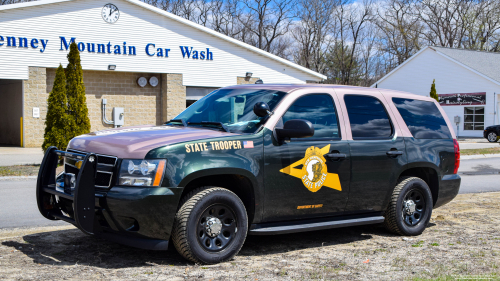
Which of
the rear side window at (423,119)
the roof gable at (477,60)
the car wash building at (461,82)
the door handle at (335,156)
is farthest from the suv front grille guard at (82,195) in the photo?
the roof gable at (477,60)

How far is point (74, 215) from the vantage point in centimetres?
467

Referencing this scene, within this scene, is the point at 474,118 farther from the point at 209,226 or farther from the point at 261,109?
the point at 209,226

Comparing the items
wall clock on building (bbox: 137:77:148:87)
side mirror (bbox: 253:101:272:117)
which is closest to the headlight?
side mirror (bbox: 253:101:272:117)

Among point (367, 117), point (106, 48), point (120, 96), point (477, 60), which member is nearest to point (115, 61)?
point (106, 48)

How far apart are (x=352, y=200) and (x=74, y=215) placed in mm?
3012

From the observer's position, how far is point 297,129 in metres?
5.16

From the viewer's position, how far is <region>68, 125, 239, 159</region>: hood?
15.4 feet

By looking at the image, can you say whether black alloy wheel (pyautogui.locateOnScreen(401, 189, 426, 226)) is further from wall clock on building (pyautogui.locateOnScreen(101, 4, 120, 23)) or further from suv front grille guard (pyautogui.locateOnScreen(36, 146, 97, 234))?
wall clock on building (pyautogui.locateOnScreen(101, 4, 120, 23))

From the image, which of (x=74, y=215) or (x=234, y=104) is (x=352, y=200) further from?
(x=74, y=215)

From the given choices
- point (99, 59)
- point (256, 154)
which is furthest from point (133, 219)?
point (99, 59)

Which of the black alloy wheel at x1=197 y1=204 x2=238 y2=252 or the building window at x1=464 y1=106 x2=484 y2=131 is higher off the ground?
the building window at x1=464 y1=106 x2=484 y2=131

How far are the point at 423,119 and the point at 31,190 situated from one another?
8041 mm

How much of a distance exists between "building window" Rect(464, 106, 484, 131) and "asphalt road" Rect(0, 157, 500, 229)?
68.2 feet

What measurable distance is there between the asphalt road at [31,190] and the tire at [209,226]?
304cm
